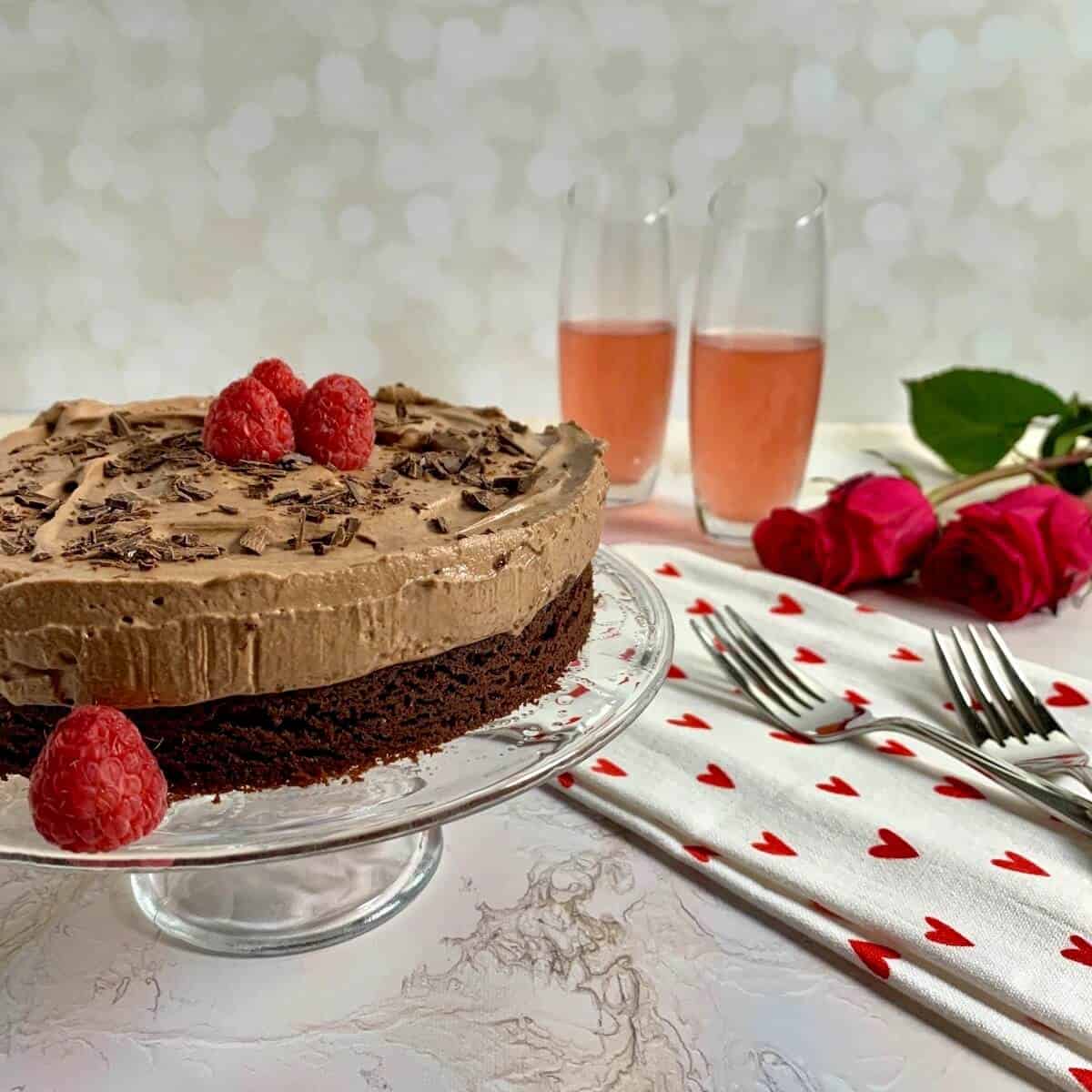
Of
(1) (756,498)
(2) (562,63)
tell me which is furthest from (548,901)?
(2) (562,63)

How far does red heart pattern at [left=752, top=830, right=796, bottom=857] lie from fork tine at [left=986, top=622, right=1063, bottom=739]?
0.39 meters

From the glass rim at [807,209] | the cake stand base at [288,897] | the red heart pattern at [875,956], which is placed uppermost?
the glass rim at [807,209]

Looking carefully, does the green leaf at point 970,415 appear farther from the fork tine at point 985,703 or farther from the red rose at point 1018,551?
the fork tine at point 985,703

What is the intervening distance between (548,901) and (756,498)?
1232mm

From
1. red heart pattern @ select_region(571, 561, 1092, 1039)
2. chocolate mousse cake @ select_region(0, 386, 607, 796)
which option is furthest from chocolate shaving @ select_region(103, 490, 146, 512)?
red heart pattern @ select_region(571, 561, 1092, 1039)

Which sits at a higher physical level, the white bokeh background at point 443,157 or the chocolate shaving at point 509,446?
the white bokeh background at point 443,157

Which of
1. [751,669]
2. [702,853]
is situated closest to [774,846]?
[702,853]

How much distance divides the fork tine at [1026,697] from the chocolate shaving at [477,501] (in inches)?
28.8

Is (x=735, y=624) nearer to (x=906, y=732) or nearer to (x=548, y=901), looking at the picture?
(x=906, y=732)

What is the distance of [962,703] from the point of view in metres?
1.54

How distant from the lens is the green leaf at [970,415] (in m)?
2.50

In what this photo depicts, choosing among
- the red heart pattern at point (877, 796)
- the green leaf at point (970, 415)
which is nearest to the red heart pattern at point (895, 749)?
the red heart pattern at point (877, 796)

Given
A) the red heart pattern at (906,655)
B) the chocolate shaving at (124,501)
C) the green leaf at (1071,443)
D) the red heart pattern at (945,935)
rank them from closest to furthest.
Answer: the red heart pattern at (945,935), the chocolate shaving at (124,501), the red heart pattern at (906,655), the green leaf at (1071,443)

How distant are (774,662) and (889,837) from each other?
39 centimetres
